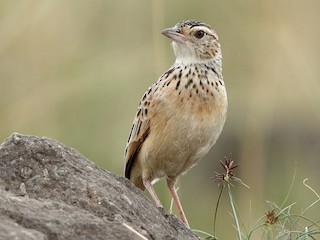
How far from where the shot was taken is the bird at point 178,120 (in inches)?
266

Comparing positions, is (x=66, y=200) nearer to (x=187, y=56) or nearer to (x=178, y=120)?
(x=178, y=120)

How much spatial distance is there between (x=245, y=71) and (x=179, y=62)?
201 centimetres

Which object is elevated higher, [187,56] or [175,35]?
[175,35]

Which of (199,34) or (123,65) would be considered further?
(123,65)

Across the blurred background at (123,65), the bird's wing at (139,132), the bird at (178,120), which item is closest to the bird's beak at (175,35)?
the bird at (178,120)

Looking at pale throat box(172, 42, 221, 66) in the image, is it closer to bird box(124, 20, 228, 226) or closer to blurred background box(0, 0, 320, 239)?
bird box(124, 20, 228, 226)

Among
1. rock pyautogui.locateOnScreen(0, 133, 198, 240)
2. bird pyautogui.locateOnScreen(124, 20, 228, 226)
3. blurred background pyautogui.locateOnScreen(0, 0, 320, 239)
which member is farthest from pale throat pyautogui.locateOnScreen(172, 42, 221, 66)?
rock pyautogui.locateOnScreen(0, 133, 198, 240)

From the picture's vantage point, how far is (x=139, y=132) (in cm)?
699

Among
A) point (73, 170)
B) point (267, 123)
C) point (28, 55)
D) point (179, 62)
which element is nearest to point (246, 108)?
point (267, 123)

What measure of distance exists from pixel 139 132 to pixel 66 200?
6.72 feet

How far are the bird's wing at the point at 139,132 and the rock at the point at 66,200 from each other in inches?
54.6

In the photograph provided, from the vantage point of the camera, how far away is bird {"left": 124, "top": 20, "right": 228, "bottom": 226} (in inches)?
266

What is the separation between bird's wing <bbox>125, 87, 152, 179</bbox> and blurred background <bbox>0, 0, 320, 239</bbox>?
1271 millimetres

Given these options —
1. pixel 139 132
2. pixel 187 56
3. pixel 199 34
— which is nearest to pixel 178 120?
pixel 139 132
